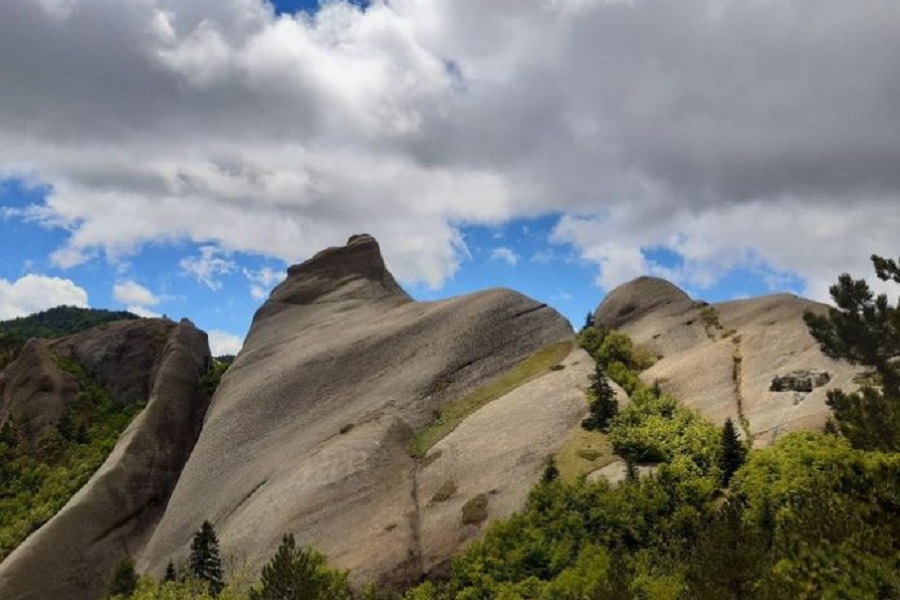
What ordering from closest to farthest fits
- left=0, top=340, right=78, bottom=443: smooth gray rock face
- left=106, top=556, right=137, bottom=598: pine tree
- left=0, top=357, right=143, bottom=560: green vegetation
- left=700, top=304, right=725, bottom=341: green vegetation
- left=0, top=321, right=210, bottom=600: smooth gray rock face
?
left=106, top=556, right=137, bottom=598: pine tree
left=0, top=321, right=210, bottom=600: smooth gray rock face
left=700, top=304, right=725, bottom=341: green vegetation
left=0, top=357, right=143, bottom=560: green vegetation
left=0, top=340, right=78, bottom=443: smooth gray rock face

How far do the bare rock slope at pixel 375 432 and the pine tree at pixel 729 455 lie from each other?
35.7 ft

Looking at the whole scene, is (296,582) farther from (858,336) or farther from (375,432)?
(858,336)

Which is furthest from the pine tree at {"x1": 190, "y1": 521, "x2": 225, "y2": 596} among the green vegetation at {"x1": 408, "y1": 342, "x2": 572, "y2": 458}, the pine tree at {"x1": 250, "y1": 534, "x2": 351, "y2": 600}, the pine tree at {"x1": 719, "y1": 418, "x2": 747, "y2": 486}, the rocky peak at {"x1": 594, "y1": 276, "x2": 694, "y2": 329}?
the rocky peak at {"x1": 594, "y1": 276, "x2": 694, "y2": 329}

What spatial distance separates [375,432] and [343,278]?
3910cm

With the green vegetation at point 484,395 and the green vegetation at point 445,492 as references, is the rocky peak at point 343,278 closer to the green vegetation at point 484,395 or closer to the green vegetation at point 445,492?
the green vegetation at point 484,395

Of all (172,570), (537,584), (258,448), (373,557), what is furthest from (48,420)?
(537,584)

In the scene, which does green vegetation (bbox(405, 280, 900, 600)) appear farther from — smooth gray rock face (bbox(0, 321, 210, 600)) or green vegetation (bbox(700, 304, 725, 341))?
smooth gray rock face (bbox(0, 321, 210, 600))

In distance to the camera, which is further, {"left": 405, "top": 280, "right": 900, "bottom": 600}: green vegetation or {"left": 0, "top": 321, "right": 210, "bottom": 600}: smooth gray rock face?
{"left": 0, "top": 321, "right": 210, "bottom": 600}: smooth gray rock face

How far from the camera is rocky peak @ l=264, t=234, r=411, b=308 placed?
297ft

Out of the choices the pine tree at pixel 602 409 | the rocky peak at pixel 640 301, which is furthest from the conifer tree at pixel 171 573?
the rocky peak at pixel 640 301

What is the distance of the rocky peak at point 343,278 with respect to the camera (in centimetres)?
9038

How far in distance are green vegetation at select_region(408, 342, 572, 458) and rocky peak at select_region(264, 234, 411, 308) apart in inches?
1086

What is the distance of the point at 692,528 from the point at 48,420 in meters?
73.9

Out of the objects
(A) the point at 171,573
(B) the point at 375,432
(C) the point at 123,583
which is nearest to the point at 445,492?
(B) the point at 375,432
